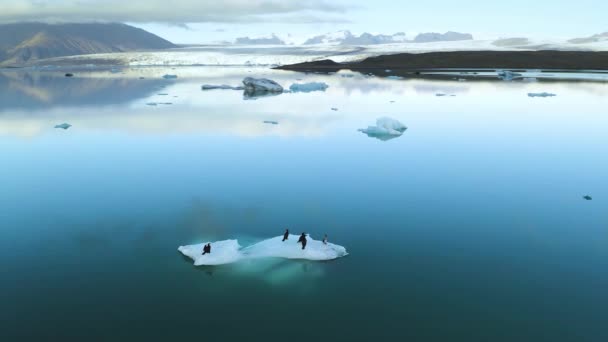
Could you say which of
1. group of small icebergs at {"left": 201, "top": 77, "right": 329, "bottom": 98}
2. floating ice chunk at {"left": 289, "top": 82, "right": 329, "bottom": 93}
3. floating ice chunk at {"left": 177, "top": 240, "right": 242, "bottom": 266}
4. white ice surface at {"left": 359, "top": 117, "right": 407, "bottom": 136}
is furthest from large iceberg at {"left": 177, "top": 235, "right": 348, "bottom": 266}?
floating ice chunk at {"left": 289, "top": 82, "right": 329, "bottom": 93}

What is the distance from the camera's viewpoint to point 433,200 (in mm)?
14578

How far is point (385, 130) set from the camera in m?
25.2

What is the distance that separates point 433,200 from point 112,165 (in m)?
13.1

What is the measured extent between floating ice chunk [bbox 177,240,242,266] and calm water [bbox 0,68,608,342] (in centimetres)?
23

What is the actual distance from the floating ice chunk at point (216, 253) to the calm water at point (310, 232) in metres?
0.23

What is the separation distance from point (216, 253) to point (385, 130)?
54.2 ft

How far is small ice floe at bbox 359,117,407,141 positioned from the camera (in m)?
25.2

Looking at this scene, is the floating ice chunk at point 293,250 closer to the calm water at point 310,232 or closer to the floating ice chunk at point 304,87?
the calm water at point 310,232

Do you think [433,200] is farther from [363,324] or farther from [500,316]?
[363,324]

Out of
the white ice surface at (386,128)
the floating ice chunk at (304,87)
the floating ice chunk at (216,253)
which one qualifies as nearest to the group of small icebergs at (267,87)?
the floating ice chunk at (304,87)

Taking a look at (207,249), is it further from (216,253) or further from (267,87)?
(267,87)

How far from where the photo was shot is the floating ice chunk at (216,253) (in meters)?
10.4

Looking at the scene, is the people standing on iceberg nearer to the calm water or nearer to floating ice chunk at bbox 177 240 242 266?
floating ice chunk at bbox 177 240 242 266

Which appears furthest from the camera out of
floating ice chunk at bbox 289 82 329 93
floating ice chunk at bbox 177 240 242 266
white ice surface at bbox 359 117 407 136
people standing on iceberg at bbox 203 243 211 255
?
floating ice chunk at bbox 289 82 329 93
